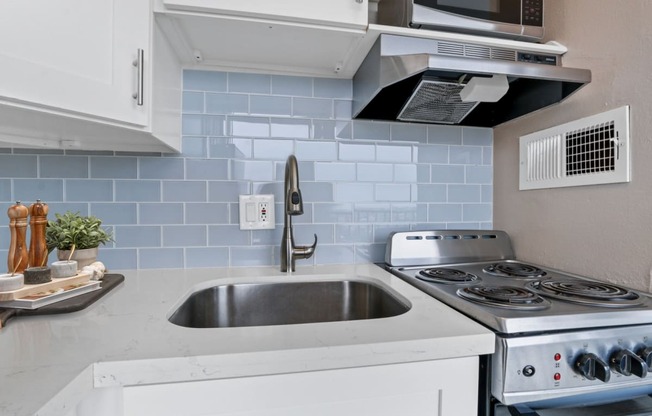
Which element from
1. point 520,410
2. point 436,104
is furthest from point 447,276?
point 436,104

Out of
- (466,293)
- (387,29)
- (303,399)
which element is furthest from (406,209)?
(303,399)

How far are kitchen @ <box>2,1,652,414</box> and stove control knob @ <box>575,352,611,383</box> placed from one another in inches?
16.1

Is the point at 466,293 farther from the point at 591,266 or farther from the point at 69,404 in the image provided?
the point at 69,404

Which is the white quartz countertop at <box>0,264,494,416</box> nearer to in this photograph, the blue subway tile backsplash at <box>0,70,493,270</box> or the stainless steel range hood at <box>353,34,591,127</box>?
the blue subway tile backsplash at <box>0,70,493,270</box>

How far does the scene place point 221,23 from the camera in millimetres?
912

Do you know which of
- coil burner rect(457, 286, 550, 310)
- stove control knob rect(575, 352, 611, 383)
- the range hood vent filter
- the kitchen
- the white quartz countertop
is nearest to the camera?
the white quartz countertop

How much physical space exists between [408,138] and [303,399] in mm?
1087

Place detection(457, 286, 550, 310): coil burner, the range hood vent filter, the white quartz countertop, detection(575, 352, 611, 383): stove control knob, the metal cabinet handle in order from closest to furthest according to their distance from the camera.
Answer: the white quartz countertop < detection(575, 352, 611, 383): stove control knob < detection(457, 286, 550, 310): coil burner < the metal cabinet handle < the range hood vent filter

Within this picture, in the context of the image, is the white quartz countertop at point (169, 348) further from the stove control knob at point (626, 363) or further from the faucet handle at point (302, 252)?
the faucet handle at point (302, 252)

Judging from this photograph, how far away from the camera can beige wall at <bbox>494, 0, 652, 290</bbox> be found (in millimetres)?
854

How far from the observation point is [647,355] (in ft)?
2.15

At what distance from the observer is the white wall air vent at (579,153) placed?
903 mm

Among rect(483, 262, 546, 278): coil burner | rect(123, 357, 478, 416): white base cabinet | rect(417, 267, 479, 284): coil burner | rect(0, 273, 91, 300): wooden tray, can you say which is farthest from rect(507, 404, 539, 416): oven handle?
rect(0, 273, 91, 300): wooden tray

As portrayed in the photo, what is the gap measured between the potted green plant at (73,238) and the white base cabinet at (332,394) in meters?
0.59
